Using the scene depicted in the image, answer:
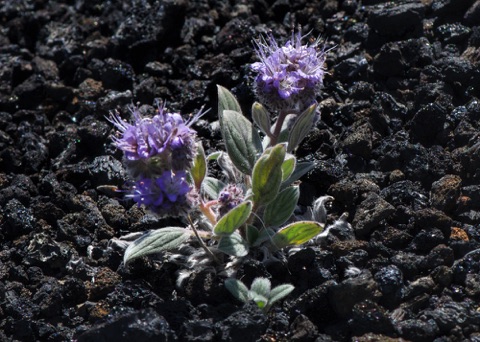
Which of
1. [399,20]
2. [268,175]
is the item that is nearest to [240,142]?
[268,175]

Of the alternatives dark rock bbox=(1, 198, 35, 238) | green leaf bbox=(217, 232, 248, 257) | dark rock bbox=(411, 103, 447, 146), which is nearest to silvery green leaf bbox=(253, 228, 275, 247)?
green leaf bbox=(217, 232, 248, 257)

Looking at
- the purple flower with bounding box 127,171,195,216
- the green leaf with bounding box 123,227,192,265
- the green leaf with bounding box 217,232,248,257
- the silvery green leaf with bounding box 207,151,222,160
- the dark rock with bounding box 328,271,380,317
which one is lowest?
the dark rock with bounding box 328,271,380,317

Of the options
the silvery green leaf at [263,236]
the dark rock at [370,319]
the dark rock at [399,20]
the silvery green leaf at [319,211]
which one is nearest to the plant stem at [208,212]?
the silvery green leaf at [263,236]

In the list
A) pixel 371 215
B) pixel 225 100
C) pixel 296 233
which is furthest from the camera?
pixel 225 100

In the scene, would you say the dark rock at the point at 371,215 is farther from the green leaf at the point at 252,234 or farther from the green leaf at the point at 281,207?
the green leaf at the point at 252,234

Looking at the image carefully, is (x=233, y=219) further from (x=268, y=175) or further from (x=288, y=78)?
(x=288, y=78)

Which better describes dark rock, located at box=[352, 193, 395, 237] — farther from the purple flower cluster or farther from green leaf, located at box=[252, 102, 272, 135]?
the purple flower cluster

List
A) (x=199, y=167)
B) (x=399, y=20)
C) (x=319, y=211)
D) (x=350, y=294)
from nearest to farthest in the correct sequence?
(x=350, y=294) → (x=199, y=167) → (x=319, y=211) → (x=399, y=20)
